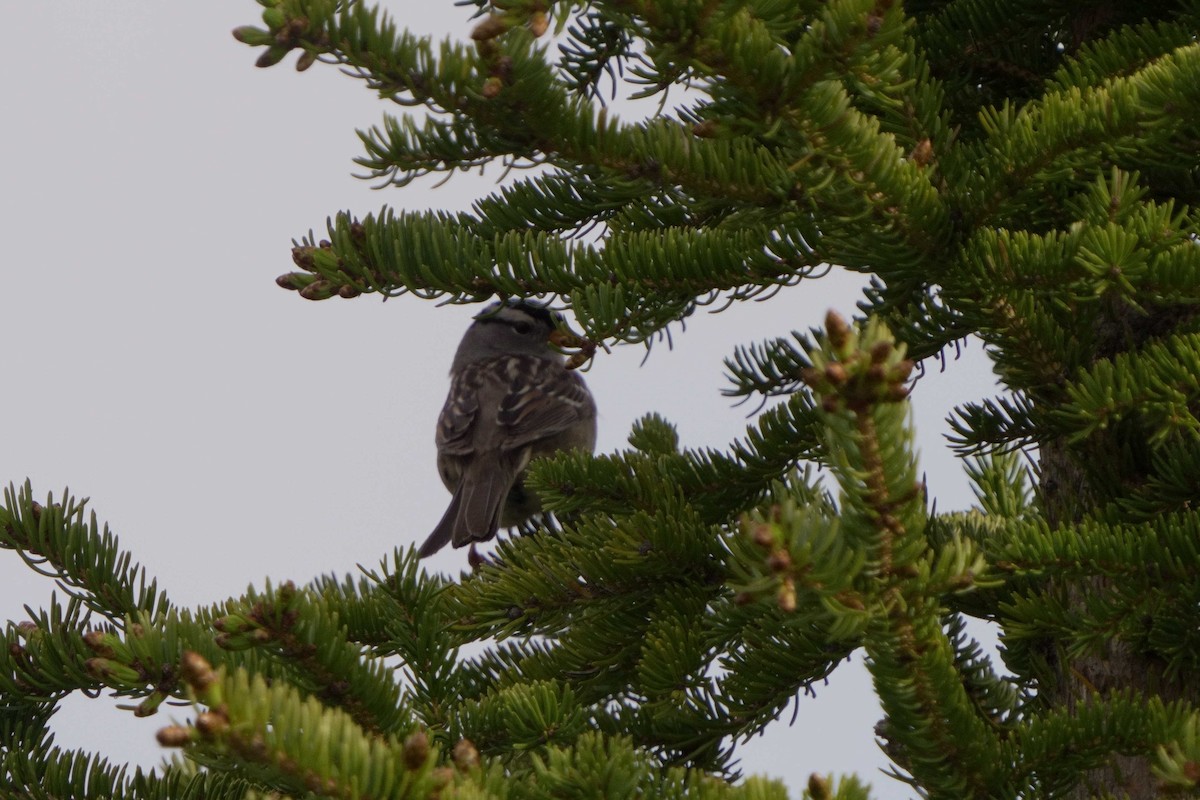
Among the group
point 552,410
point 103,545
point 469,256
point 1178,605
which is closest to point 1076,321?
point 1178,605

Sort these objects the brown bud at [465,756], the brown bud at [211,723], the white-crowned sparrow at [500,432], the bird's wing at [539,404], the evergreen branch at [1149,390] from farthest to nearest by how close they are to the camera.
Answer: the bird's wing at [539,404], the white-crowned sparrow at [500,432], the evergreen branch at [1149,390], the brown bud at [465,756], the brown bud at [211,723]

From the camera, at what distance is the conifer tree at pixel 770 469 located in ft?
5.10

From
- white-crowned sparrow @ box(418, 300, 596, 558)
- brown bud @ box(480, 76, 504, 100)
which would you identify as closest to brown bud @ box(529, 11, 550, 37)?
brown bud @ box(480, 76, 504, 100)

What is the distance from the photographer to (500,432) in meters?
7.32

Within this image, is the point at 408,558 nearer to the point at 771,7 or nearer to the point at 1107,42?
the point at 771,7

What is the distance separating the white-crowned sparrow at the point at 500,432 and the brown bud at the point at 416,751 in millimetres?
4801

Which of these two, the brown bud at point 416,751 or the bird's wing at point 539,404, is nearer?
the brown bud at point 416,751

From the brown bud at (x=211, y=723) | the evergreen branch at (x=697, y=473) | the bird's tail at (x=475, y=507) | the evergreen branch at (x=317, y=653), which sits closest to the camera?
the brown bud at (x=211, y=723)

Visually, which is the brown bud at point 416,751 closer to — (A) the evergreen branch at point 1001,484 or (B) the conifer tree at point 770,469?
(B) the conifer tree at point 770,469

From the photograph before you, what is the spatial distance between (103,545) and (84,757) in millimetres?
434

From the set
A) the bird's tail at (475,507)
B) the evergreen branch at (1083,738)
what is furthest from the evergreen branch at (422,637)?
the bird's tail at (475,507)

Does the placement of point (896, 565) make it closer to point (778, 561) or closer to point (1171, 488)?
point (778, 561)

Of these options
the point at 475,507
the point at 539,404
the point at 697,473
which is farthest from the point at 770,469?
the point at 539,404

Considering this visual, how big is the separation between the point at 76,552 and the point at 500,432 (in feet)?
15.3
